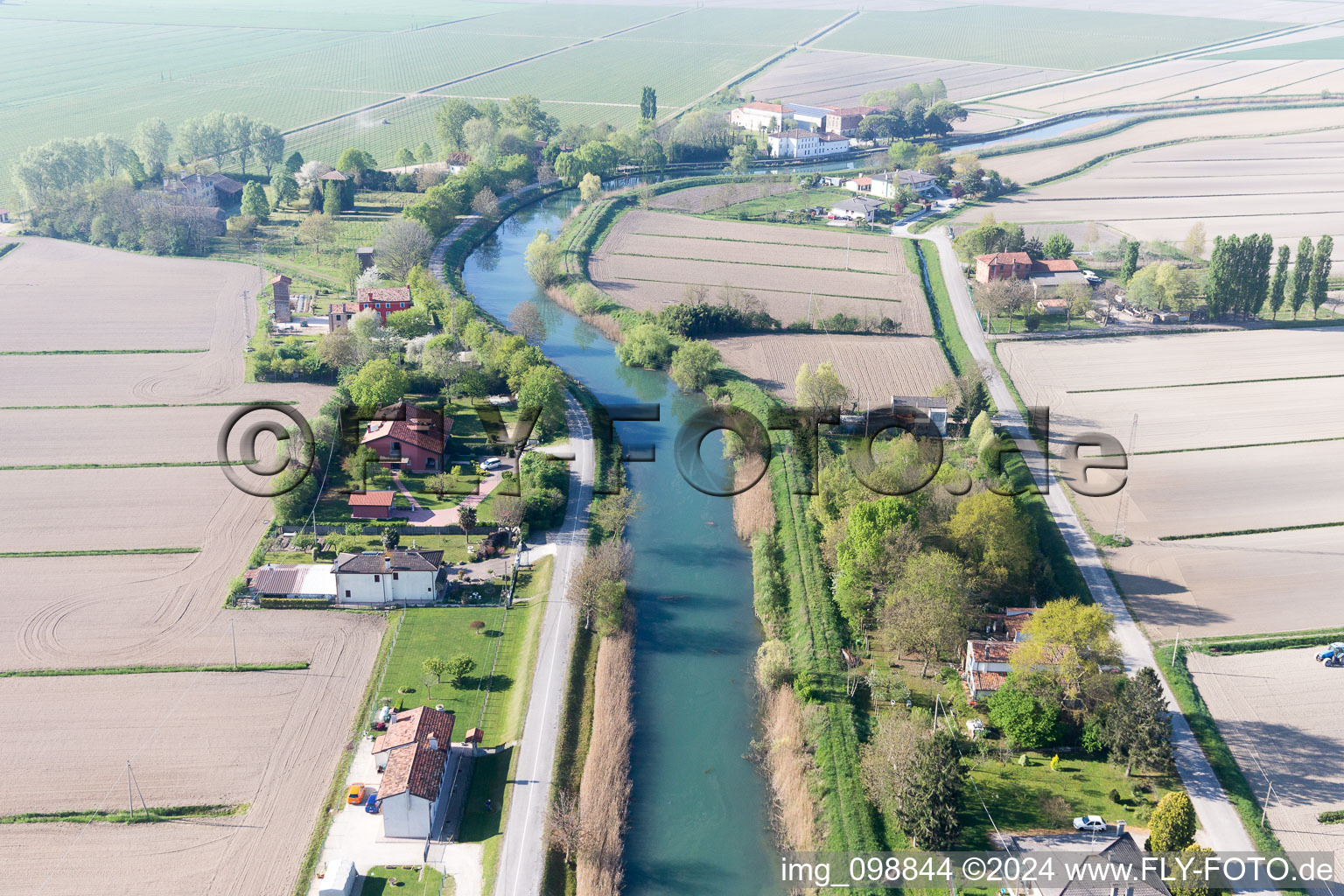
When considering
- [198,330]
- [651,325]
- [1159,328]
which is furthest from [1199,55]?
[198,330]

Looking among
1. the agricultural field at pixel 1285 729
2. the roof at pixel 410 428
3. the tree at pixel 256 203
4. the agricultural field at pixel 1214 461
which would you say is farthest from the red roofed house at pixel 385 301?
the agricultural field at pixel 1285 729

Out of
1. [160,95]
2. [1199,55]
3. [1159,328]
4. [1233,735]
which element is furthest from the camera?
[1199,55]

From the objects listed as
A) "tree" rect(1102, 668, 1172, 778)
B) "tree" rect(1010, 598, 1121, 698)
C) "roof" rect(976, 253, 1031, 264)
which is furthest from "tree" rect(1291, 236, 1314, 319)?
"tree" rect(1102, 668, 1172, 778)

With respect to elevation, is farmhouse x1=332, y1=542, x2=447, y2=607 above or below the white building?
below

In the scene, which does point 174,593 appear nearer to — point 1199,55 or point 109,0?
point 1199,55

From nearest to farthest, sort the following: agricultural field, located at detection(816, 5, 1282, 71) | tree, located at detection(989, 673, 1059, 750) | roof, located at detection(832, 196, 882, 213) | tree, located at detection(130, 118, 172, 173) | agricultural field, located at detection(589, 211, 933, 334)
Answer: tree, located at detection(989, 673, 1059, 750)
agricultural field, located at detection(589, 211, 933, 334)
roof, located at detection(832, 196, 882, 213)
tree, located at detection(130, 118, 172, 173)
agricultural field, located at detection(816, 5, 1282, 71)

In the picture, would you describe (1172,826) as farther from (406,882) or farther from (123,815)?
(123,815)

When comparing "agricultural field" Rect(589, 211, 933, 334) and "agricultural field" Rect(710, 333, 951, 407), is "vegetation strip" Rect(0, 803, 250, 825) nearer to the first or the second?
"agricultural field" Rect(710, 333, 951, 407)
